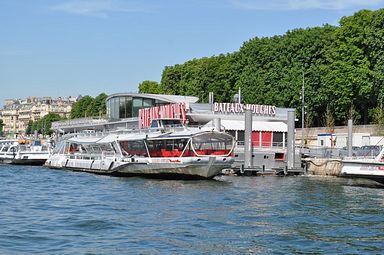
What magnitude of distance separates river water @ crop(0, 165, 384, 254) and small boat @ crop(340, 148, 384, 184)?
1.13 meters

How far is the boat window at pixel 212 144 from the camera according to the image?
5594 cm

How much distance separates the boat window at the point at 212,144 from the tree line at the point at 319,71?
29746 millimetres

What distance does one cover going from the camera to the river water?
2553cm

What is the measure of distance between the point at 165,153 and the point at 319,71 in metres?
38.7

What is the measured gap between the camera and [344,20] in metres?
91.1

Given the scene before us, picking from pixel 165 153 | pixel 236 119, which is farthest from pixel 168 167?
pixel 236 119

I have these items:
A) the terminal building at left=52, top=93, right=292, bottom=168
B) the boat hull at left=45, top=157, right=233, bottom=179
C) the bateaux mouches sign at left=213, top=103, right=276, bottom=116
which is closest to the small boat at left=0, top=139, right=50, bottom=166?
the terminal building at left=52, top=93, right=292, bottom=168

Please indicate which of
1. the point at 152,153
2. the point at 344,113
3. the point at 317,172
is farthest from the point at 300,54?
the point at 152,153

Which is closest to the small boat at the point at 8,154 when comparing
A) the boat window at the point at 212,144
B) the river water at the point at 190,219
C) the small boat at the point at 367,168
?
the boat window at the point at 212,144

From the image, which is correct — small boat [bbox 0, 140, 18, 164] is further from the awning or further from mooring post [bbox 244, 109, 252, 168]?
mooring post [bbox 244, 109, 252, 168]

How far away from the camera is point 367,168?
168 ft

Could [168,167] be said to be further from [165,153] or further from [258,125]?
[258,125]

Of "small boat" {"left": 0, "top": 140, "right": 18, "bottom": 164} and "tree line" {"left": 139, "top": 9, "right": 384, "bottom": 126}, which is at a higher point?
"tree line" {"left": 139, "top": 9, "right": 384, "bottom": 126}

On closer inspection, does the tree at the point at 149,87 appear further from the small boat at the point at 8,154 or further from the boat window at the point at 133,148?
the boat window at the point at 133,148
